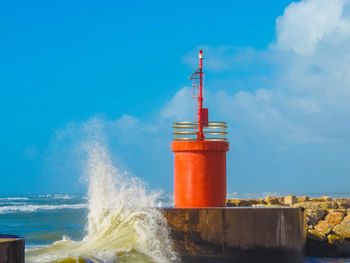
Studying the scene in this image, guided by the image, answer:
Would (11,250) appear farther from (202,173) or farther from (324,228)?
(324,228)

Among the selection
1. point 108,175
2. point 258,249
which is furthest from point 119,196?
point 258,249

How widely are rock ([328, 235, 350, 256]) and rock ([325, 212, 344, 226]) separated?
2.01m

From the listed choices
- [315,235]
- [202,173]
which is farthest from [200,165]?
[315,235]

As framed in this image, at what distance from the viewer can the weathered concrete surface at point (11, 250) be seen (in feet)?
19.0

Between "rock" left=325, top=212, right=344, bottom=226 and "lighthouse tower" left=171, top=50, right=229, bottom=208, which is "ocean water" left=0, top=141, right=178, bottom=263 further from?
"rock" left=325, top=212, right=344, bottom=226

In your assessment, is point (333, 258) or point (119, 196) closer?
point (119, 196)

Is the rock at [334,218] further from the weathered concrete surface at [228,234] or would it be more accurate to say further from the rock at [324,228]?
the weathered concrete surface at [228,234]

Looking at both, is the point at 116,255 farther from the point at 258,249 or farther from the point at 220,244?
the point at 258,249

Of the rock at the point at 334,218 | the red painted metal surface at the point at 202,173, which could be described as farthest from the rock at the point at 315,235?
the red painted metal surface at the point at 202,173

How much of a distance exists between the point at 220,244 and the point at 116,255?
7.82 feet

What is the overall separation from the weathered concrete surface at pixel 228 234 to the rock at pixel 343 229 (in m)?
4.13

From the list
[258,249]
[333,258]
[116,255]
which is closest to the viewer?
[116,255]

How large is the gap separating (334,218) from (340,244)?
2.51m

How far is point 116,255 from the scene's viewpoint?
1028cm
